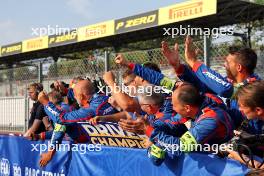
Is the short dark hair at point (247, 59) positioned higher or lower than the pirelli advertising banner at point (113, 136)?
higher

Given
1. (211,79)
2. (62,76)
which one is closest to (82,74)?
(62,76)

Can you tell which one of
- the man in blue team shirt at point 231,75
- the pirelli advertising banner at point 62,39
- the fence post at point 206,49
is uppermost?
the pirelli advertising banner at point 62,39

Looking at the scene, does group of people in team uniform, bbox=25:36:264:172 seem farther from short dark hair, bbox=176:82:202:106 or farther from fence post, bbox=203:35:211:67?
fence post, bbox=203:35:211:67

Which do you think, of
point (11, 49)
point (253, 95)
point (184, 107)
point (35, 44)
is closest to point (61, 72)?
point (184, 107)

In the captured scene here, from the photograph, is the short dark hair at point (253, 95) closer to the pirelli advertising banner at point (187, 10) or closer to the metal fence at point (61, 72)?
the metal fence at point (61, 72)

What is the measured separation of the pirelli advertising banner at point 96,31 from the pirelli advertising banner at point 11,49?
4.81m

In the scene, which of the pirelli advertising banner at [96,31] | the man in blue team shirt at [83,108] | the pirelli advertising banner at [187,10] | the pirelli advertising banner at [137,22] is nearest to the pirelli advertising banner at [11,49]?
the pirelli advertising banner at [96,31]

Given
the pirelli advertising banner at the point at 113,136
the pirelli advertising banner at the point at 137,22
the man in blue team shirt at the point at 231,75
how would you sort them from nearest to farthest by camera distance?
1. the man in blue team shirt at the point at 231,75
2. the pirelli advertising banner at the point at 113,136
3. the pirelli advertising banner at the point at 137,22

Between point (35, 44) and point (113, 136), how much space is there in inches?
540

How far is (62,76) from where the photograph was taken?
10.1m

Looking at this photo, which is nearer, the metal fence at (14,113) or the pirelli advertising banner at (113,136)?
the pirelli advertising banner at (113,136)

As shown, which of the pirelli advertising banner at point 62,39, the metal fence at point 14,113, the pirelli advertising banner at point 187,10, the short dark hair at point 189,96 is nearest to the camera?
the short dark hair at point 189,96

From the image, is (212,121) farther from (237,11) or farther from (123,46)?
(123,46)

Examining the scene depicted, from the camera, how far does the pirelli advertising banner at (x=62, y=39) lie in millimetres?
15562
